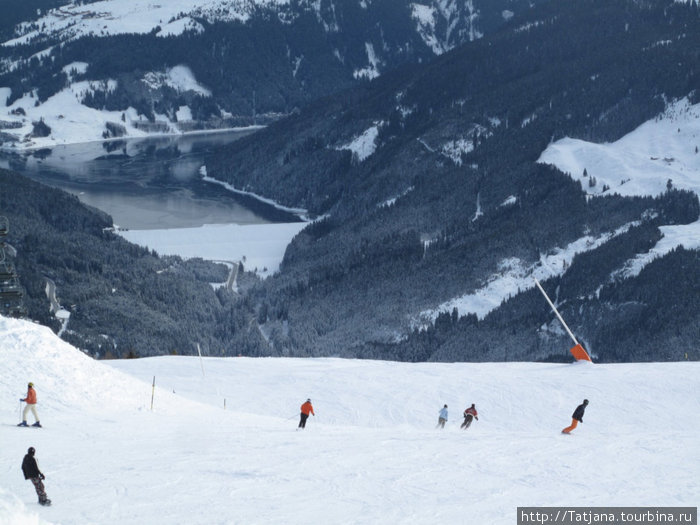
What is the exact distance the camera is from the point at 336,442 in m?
38.8

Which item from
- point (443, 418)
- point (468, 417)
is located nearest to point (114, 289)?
point (443, 418)

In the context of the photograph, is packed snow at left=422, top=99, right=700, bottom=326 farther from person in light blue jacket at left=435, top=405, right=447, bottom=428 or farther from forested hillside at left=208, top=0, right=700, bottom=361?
person in light blue jacket at left=435, top=405, right=447, bottom=428

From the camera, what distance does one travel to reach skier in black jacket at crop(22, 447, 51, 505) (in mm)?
26953

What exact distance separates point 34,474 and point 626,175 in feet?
351

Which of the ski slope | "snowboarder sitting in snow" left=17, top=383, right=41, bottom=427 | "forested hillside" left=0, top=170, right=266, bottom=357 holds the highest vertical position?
"forested hillside" left=0, top=170, right=266, bottom=357

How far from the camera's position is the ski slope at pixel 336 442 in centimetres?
2922

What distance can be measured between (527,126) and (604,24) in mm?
43143

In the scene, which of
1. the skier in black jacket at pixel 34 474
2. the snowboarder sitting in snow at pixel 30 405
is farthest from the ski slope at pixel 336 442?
the snowboarder sitting in snow at pixel 30 405

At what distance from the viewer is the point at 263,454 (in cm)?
3562

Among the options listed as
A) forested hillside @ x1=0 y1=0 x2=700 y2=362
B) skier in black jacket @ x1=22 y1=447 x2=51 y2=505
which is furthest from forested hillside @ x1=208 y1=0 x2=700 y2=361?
skier in black jacket @ x1=22 y1=447 x2=51 y2=505

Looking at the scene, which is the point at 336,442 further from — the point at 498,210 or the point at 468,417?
the point at 498,210

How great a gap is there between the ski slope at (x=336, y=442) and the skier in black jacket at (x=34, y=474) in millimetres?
435

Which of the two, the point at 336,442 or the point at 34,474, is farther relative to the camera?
the point at 336,442

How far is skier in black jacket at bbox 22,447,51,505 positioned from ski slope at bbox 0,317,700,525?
0.44 metres
